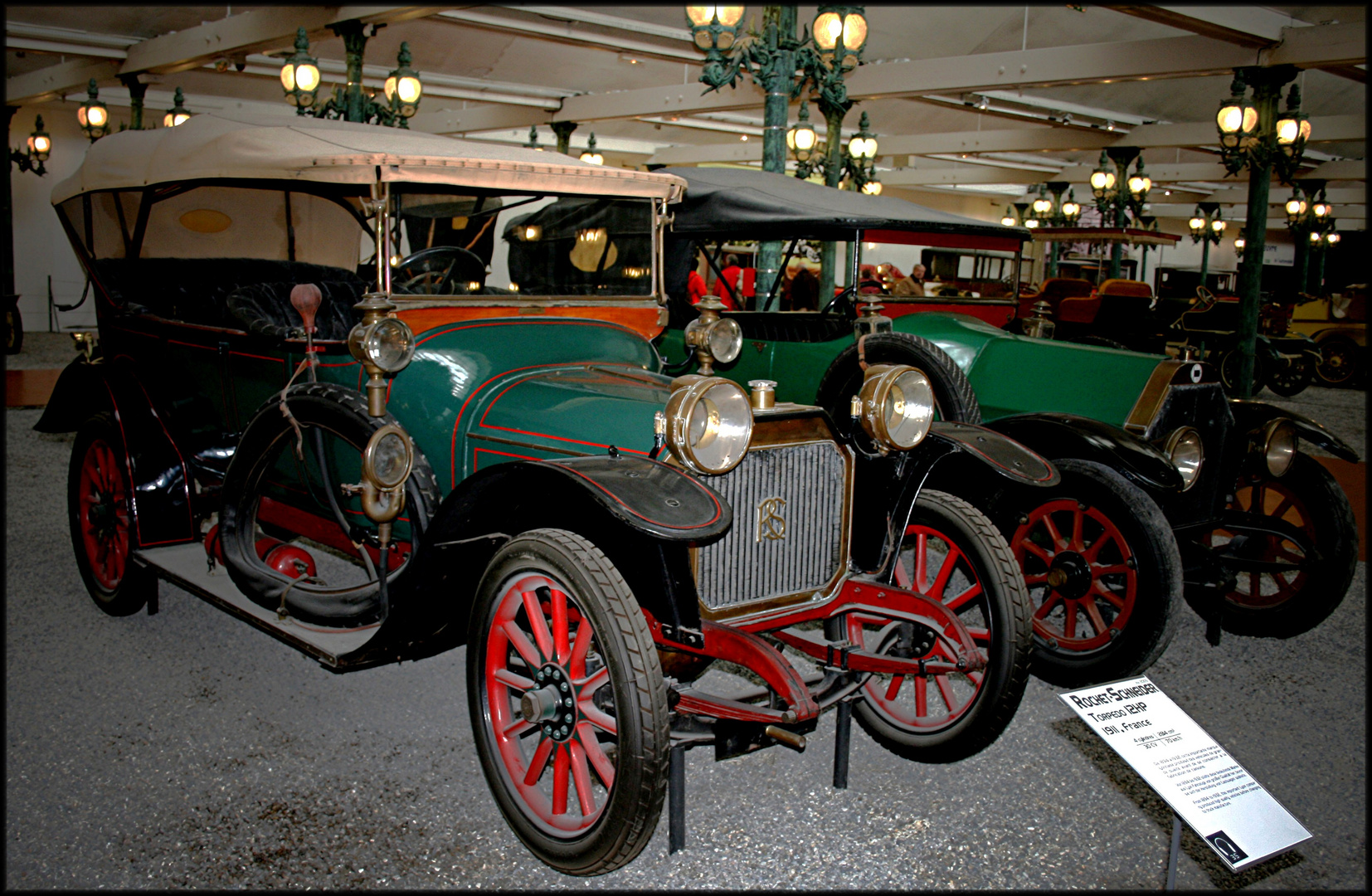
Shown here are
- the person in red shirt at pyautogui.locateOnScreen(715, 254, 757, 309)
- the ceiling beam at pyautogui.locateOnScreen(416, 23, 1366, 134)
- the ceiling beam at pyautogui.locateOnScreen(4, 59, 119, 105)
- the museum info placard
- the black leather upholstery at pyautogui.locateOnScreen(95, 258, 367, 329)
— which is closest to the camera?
the museum info placard

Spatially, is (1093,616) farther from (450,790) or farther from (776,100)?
(776,100)

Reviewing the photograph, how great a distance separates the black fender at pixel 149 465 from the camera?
324 cm

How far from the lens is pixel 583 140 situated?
2236 cm

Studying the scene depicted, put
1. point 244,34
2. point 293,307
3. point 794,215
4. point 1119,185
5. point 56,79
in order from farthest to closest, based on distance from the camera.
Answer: point 1119,185 < point 56,79 < point 244,34 < point 794,215 < point 293,307

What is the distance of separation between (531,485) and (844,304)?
3220 millimetres

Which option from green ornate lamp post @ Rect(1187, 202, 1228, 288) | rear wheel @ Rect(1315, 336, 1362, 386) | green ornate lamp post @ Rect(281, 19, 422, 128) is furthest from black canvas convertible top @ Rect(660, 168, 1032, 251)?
green ornate lamp post @ Rect(1187, 202, 1228, 288)

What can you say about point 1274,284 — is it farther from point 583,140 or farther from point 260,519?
point 260,519

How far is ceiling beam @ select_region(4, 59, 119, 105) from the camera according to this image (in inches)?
526

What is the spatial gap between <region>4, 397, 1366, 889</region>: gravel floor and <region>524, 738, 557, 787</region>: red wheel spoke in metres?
0.18

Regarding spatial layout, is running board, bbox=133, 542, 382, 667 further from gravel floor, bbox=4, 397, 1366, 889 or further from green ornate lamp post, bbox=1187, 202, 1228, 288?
green ornate lamp post, bbox=1187, 202, 1228, 288

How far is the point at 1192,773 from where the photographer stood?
5.48 feet

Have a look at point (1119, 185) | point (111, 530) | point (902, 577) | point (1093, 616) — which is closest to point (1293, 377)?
point (1119, 185)

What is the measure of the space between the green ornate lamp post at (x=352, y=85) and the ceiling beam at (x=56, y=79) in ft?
19.0

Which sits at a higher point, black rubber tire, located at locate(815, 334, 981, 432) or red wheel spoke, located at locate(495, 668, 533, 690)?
black rubber tire, located at locate(815, 334, 981, 432)
